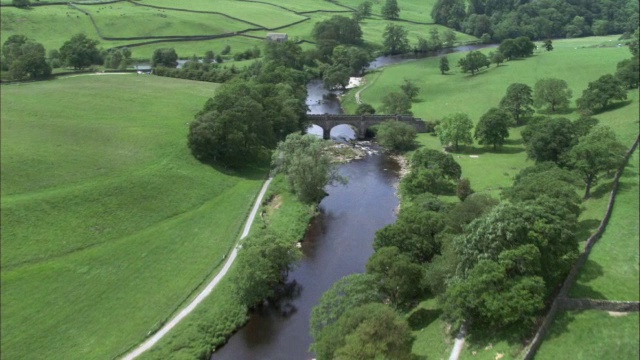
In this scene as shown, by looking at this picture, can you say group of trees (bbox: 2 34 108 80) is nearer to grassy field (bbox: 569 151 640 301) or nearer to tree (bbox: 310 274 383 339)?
tree (bbox: 310 274 383 339)

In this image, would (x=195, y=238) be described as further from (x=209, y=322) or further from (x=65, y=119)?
(x=65, y=119)

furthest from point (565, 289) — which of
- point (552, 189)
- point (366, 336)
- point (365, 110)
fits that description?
point (365, 110)

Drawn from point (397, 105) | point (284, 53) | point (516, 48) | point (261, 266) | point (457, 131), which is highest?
point (516, 48)

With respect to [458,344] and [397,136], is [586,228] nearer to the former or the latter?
[458,344]

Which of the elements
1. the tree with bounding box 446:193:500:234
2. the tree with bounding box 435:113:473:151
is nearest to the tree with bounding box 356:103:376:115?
the tree with bounding box 435:113:473:151

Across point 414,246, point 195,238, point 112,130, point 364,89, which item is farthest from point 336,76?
point 414,246

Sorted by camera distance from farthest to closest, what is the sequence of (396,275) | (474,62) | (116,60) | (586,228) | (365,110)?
(474,62)
(116,60)
(365,110)
(586,228)
(396,275)

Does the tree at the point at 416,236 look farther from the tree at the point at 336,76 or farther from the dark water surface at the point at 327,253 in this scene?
the tree at the point at 336,76

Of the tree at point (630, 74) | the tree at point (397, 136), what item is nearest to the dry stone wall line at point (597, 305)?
the tree at point (397, 136)
